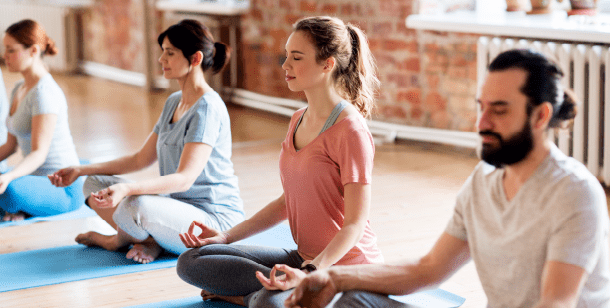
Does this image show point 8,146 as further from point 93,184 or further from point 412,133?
point 412,133

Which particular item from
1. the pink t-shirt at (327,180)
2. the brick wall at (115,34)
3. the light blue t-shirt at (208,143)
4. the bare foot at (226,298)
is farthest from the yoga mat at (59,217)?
the brick wall at (115,34)

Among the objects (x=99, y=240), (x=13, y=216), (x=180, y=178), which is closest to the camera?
(x=180, y=178)

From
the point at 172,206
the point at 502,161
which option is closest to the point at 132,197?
the point at 172,206

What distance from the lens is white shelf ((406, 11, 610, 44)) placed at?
12.0 feet

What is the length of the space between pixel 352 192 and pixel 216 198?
891mm

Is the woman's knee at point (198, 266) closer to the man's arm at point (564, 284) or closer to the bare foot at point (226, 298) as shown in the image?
the bare foot at point (226, 298)

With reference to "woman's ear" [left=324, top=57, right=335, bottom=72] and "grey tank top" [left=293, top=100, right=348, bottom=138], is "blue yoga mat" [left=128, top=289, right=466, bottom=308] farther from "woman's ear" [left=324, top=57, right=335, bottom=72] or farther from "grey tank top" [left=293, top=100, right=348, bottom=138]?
"woman's ear" [left=324, top=57, right=335, bottom=72]

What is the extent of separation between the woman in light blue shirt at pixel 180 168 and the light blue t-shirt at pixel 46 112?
569 millimetres

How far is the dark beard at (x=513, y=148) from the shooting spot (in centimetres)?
126

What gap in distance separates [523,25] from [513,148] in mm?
2879

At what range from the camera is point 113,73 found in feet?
26.2

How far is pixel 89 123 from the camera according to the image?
5.73 meters

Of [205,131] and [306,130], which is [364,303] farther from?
[205,131]

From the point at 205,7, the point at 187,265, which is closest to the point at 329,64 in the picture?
the point at 187,265
